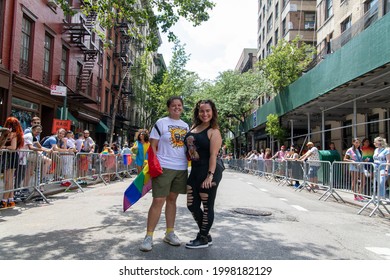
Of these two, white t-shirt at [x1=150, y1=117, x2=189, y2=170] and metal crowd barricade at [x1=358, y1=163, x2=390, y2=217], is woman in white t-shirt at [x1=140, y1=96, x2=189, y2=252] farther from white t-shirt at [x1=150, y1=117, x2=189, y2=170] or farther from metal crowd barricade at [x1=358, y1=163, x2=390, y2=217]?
metal crowd barricade at [x1=358, y1=163, x2=390, y2=217]

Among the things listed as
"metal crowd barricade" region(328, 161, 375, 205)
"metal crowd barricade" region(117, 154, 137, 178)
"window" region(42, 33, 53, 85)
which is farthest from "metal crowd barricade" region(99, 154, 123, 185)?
"metal crowd barricade" region(328, 161, 375, 205)

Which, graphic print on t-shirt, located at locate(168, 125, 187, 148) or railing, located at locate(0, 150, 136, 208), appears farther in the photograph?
railing, located at locate(0, 150, 136, 208)

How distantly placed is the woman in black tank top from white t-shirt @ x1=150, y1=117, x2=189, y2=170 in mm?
100

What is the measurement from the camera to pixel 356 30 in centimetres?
1442

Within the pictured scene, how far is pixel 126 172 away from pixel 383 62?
12.4 m

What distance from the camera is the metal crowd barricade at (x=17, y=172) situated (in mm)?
6852

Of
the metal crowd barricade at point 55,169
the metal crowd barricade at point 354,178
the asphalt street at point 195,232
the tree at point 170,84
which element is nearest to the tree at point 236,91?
the tree at point 170,84

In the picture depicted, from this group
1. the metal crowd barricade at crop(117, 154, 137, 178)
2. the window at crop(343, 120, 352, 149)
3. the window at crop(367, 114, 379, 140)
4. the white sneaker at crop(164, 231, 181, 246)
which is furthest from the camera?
the window at crop(343, 120, 352, 149)

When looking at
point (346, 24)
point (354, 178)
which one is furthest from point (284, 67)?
point (354, 178)

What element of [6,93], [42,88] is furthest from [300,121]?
[6,93]

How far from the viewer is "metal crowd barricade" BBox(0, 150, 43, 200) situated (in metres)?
6.85

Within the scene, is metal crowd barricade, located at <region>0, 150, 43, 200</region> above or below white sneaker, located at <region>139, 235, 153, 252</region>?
above

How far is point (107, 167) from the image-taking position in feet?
44.3
